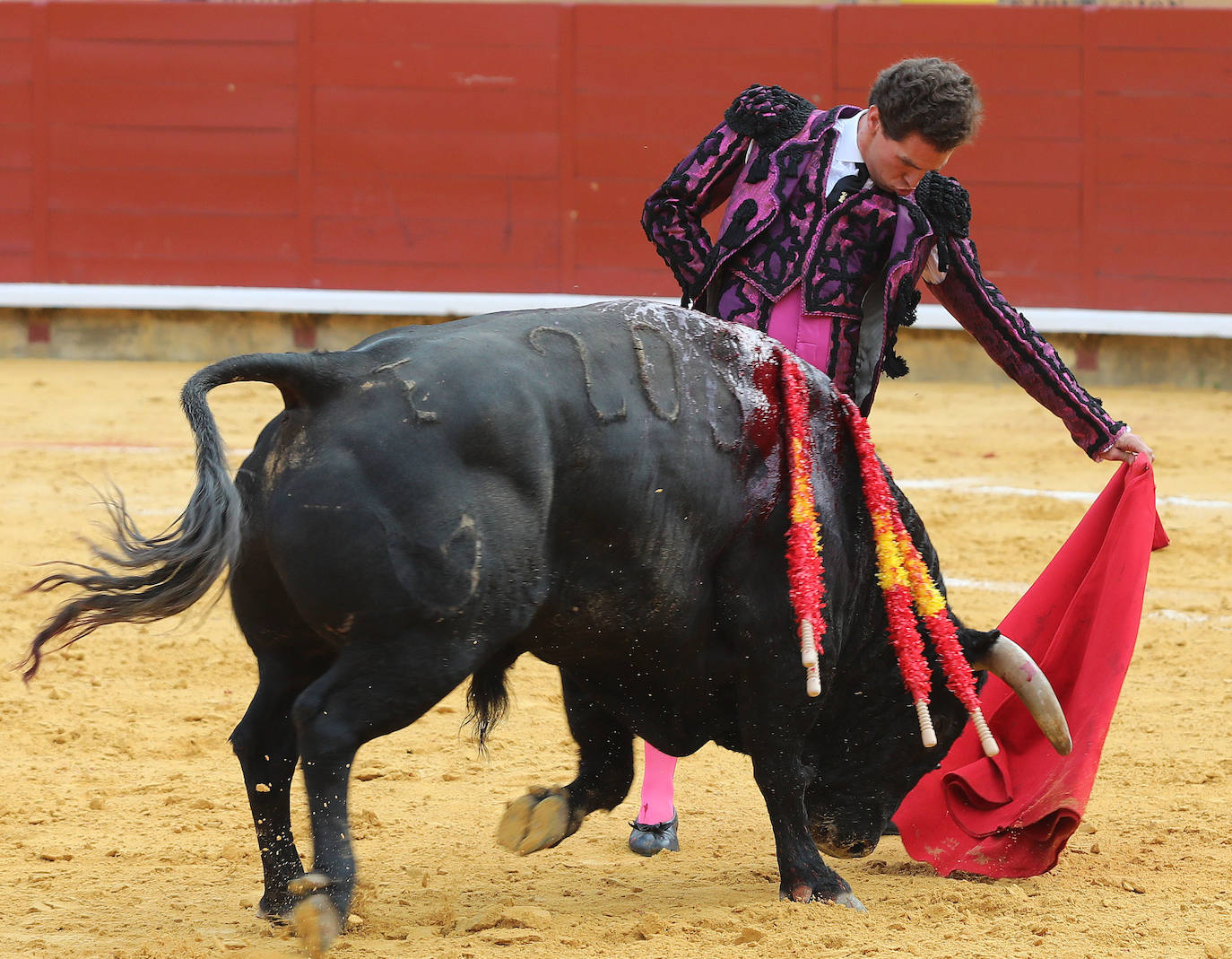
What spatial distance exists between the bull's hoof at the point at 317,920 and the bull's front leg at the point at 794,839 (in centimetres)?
79

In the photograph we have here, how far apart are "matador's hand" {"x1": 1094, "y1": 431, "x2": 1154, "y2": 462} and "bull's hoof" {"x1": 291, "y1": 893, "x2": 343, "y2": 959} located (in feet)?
5.54

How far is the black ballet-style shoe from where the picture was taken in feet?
9.81

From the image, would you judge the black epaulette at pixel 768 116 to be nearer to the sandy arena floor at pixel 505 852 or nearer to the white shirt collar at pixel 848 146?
the white shirt collar at pixel 848 146

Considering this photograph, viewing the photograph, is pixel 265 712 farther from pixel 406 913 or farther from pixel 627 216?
pixel 627 216

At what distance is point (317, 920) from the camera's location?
2.14 metres

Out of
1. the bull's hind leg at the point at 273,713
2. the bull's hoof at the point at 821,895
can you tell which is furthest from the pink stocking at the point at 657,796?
the bull's hind leg at the point at 273,713

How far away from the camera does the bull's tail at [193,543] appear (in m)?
2.12

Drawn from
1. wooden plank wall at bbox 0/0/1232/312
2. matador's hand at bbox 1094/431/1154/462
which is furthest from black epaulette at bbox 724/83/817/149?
wooden plank wall at bbox 0/0/1232/312

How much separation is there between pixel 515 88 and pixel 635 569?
24.1ft

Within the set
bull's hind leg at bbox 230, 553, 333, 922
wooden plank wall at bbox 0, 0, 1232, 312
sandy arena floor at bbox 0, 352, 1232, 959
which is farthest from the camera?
wooden plank wall at bbox 0, 0, 1232, 312

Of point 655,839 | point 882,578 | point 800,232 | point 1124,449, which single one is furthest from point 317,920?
point 1124,449

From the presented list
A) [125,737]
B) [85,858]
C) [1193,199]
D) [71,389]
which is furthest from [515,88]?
[85,858]

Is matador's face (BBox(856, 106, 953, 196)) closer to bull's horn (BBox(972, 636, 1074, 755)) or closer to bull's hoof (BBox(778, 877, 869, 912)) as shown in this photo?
bull's horn (BBox(972, 636, 1074, 755))

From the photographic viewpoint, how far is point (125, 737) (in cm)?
355
